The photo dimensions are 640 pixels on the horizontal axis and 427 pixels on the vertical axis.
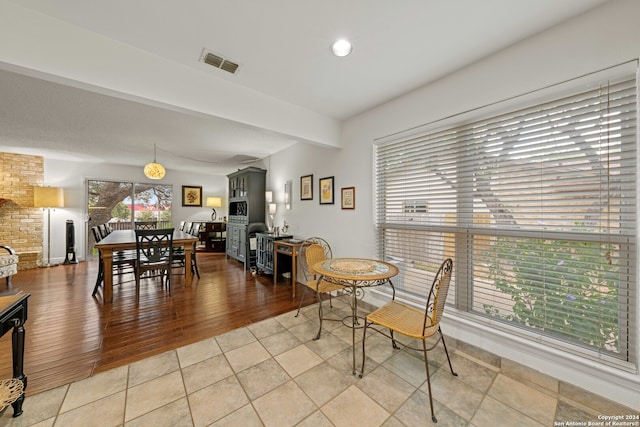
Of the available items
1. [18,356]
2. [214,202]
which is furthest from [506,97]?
[214,202]

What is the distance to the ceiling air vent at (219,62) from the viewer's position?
1.92 metres

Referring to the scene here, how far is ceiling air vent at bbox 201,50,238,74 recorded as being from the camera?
6.30ft

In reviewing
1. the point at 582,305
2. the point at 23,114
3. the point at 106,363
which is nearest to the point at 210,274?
the point at 106,363

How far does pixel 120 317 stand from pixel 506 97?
444cm

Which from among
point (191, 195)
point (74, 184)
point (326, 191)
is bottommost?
point (326, 191)

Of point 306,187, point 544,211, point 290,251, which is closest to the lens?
point 544,211

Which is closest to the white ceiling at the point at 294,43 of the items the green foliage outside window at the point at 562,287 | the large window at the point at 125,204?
the green foliage outside window at the point at 562,287

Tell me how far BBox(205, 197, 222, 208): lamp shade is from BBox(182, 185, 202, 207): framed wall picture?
27 cm

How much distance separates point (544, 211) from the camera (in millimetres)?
1674

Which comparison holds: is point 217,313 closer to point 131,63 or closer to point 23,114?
point 131,63

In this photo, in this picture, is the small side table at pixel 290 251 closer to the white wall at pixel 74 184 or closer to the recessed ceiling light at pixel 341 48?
the recessed ceiling light at pixel 341 48

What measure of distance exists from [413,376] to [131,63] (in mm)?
3309

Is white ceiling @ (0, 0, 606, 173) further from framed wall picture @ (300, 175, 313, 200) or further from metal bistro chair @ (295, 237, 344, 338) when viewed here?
metal bistro chair @ (295, 237, 344, 338)

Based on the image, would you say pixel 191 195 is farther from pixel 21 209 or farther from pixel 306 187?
pixel 306 187
